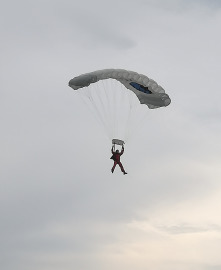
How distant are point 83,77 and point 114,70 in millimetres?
2619

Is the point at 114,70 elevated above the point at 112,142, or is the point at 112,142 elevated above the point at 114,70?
the point at 114,70

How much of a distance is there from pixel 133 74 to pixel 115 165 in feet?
24.7

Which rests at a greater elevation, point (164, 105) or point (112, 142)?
point (164, 105)

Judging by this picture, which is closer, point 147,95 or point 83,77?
point 83,77

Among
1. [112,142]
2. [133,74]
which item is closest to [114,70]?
[133,74]

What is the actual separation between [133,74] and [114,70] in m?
1.78

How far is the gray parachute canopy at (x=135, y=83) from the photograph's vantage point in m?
51.9

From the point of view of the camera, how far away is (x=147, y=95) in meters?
56.1

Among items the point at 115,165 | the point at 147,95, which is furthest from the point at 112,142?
the point at 147,95

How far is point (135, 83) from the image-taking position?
55344 mm

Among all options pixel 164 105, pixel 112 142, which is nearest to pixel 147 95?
pixel 164 105

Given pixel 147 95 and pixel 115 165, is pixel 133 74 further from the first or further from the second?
pixel 115 165

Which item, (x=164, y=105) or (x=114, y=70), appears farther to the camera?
(x=164, y=105)

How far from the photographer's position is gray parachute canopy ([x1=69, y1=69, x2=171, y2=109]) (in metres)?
51.9
